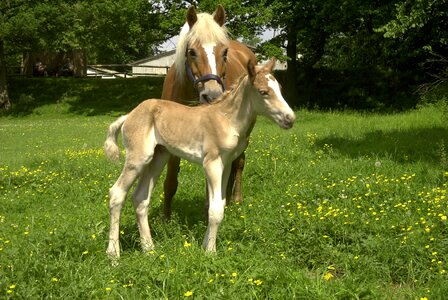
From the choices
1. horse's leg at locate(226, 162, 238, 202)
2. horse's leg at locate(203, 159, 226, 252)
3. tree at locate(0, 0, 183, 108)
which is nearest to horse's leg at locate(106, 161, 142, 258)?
horse's leg at locate(203, 159, 226, 252)

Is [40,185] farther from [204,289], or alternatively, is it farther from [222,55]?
[204,289]

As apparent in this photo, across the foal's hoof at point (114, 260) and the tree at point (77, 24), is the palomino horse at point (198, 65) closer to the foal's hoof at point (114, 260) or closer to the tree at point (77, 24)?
the foal's hoof at point (114, 260)

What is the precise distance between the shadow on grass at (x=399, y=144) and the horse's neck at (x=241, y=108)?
189 inches

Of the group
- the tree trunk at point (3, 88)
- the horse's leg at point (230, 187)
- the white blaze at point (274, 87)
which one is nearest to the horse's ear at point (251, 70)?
the white blaze at point (274, 87)

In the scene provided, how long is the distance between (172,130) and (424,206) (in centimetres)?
309

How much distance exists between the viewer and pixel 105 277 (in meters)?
4.11

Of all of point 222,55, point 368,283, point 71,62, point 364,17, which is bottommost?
point 71,62

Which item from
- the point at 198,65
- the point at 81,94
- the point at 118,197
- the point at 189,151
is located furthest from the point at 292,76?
the point at 118,197

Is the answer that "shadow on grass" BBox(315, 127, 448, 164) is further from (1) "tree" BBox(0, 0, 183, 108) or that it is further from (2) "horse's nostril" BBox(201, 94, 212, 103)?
(1) "tree" BBox(0, 0, 183, 108)

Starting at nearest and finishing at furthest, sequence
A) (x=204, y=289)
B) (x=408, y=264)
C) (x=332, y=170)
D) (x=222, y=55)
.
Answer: (x=204, y=289)
(x=408, y=264)
(x=222, y=55)
(x=332, y=170)

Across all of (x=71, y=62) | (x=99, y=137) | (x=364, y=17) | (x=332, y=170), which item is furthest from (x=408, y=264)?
(x=71, y=62)

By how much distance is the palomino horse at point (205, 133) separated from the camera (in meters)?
4.40

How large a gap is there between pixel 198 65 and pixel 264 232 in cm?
190

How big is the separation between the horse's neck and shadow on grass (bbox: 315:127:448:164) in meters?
4.79
